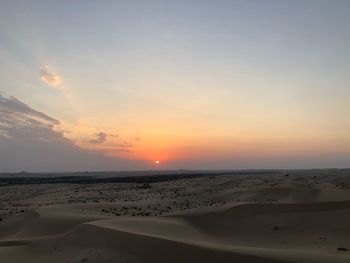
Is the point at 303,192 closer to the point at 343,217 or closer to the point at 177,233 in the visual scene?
the point at 343,217

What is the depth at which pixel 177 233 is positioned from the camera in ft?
43.4

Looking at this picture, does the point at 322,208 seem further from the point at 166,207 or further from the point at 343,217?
the point at 166,207

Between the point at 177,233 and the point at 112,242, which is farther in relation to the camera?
the point at 177,233

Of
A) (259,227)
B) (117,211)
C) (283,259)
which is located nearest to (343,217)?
(259,227)

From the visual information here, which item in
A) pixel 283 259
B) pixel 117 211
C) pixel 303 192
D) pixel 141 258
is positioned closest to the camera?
pixel 283 259

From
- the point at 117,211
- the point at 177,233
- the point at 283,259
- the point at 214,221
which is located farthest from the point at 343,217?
the point at 117,211

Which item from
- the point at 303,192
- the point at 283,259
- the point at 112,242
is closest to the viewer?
the point at 283,259

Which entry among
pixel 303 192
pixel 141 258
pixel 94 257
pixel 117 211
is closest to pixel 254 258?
pixel 141 258

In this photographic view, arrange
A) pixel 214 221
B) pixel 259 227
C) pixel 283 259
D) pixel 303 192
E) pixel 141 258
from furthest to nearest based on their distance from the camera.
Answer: pixel 303 192 → pixel 214 221 → pixel 259 227 → pixel 141 258 → pixel 283 259

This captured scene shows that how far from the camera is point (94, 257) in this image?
10586 mm

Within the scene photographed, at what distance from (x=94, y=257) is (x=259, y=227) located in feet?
21.8

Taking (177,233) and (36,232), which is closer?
(177,233)

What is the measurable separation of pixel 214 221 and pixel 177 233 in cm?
322

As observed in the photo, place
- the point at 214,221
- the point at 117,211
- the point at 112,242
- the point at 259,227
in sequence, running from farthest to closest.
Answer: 1. the point at 117,211
2. the point at 214,221
3. the point at 259,227
4. the point at 112,242
